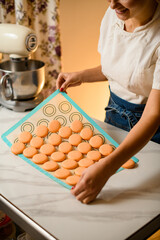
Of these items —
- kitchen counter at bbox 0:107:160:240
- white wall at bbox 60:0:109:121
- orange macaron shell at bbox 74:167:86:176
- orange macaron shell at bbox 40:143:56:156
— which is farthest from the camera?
white wall at bbox 60:0:109:121

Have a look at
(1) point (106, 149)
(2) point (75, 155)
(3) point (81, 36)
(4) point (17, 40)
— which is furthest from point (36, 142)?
(3) point (81, 36)

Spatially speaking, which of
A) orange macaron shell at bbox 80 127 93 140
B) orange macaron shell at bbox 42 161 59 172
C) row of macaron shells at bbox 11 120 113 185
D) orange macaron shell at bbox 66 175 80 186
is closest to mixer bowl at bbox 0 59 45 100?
row of macaron shells at bbox 11 120 113 185

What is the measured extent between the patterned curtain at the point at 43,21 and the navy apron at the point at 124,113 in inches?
33.1

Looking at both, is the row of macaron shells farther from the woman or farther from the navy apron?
the navy apron

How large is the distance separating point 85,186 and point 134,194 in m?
0.17

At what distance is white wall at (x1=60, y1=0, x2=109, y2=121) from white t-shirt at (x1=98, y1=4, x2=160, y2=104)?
1143 mm

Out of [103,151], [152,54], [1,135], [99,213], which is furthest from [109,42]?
[99,213]

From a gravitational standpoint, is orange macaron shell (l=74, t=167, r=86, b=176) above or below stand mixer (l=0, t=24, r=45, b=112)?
below

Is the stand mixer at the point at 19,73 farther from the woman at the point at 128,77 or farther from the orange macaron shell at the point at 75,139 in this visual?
the orange macaron shell at the point at 75,139

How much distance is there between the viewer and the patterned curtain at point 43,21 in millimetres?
1819

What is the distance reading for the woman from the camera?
875 mm

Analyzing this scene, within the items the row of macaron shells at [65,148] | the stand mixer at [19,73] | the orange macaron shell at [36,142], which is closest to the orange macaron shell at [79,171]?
the row of macaron shells at [65,148]

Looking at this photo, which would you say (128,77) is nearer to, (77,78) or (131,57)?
(131,57)

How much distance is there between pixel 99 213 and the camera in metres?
0.83
